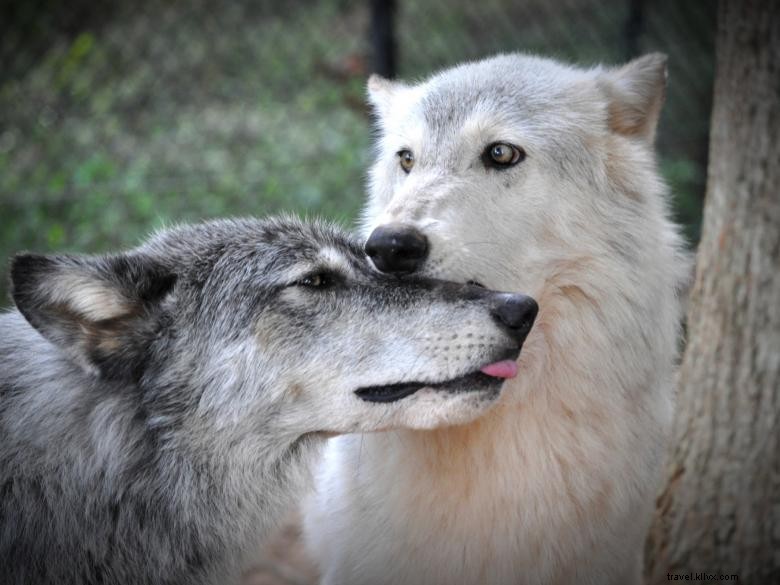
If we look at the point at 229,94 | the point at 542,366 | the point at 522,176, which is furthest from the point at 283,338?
the point at 229,94

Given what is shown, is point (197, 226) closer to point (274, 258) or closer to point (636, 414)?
point (274, 258)

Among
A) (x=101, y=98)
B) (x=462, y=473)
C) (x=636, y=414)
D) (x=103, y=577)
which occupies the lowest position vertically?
(x=103, y=577)

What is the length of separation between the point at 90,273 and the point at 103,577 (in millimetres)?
1112

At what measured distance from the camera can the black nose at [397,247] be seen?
9.35ft

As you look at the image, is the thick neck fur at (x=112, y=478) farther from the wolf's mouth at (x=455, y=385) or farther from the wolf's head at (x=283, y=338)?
the wolf's mouth at (x=455, y=385)

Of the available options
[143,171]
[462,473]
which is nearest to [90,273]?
[462,473]

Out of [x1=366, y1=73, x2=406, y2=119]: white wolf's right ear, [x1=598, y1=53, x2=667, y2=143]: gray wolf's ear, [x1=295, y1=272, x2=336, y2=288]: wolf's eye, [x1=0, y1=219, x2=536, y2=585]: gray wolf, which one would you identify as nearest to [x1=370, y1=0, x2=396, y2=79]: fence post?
[x1=366, y1=73, x2=406, y2=119]: white wolf's right ear

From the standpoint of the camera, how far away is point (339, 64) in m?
8.76

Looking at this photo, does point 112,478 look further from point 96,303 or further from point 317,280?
point 317,280

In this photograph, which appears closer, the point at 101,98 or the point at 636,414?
the point at 636,414

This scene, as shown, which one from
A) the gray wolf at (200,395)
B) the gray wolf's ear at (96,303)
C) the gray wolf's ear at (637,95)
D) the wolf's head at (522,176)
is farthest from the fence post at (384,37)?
the gray wolf's ear at (96,303)

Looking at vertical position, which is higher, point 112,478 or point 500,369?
point 500,369

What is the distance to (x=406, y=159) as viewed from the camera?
353cm

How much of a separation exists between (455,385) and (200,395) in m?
0.94
